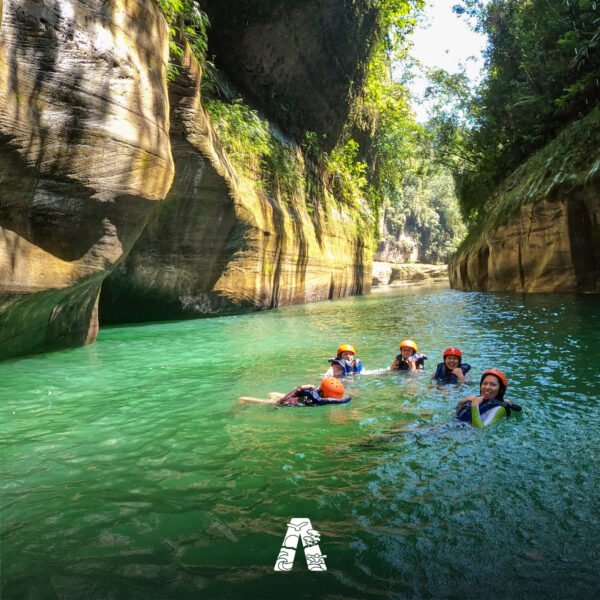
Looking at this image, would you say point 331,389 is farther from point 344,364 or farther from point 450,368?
point 450,368

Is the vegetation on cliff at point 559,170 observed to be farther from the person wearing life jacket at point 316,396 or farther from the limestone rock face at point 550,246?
the person wearing life jacket at point 316,396

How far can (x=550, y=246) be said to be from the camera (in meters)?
17.8

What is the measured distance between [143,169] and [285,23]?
1374 cm

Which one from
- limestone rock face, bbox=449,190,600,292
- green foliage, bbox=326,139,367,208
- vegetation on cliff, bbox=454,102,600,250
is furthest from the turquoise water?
green foliage, bbox=326,139,367,208

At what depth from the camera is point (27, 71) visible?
7.38m

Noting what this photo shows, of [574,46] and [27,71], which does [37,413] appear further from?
[574,46]

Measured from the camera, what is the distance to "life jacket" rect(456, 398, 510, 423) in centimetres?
532

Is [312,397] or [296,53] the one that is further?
[296,53]

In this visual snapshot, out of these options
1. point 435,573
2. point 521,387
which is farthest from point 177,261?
point 435,573

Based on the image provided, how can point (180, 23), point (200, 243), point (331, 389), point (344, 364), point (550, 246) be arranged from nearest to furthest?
point (331, 389), point (344, 364), point (180, 23), point (200, 243), point (550, 246)

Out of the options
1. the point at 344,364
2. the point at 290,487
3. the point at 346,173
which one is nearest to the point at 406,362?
the point at 344,364

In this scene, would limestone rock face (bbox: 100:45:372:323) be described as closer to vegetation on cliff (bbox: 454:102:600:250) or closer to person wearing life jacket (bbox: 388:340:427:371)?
person wearing life jacket (bbox: 388:340:427:371)

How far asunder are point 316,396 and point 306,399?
0.44 feet

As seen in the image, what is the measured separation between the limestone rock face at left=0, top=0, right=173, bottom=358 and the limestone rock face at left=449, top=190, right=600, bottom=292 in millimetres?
12985
